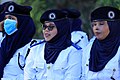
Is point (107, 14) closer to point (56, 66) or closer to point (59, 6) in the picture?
point (56, 66)

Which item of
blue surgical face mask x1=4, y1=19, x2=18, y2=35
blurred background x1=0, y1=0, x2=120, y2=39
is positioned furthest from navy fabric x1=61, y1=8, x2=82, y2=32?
blue surgical face mask x1=4, y1=19, x2=18, y2=35

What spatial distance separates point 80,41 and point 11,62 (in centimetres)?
140

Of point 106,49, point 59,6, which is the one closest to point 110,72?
point 106,49

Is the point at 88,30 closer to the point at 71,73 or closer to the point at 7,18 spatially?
the point at 7,18

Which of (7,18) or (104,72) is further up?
(7,18)

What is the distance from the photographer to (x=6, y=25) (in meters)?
8.77

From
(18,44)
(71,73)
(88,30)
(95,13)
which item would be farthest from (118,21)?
(88,30)

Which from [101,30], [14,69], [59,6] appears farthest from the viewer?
[59,6]

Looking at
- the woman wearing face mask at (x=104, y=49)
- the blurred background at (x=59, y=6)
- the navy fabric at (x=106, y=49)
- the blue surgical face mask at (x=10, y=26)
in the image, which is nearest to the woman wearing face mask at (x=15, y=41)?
the blue surgical face mask at (x=10, y=26)

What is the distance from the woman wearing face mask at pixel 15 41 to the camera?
866 centimetres

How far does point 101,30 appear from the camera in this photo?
7781 millimetres

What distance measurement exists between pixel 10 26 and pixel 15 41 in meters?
0.23

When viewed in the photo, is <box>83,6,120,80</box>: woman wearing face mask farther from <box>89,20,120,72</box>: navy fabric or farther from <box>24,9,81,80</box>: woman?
<box>24,9,81,80</box>: woman

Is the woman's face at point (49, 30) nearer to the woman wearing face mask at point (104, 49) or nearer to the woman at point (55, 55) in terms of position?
the woman at point (55, 55)
